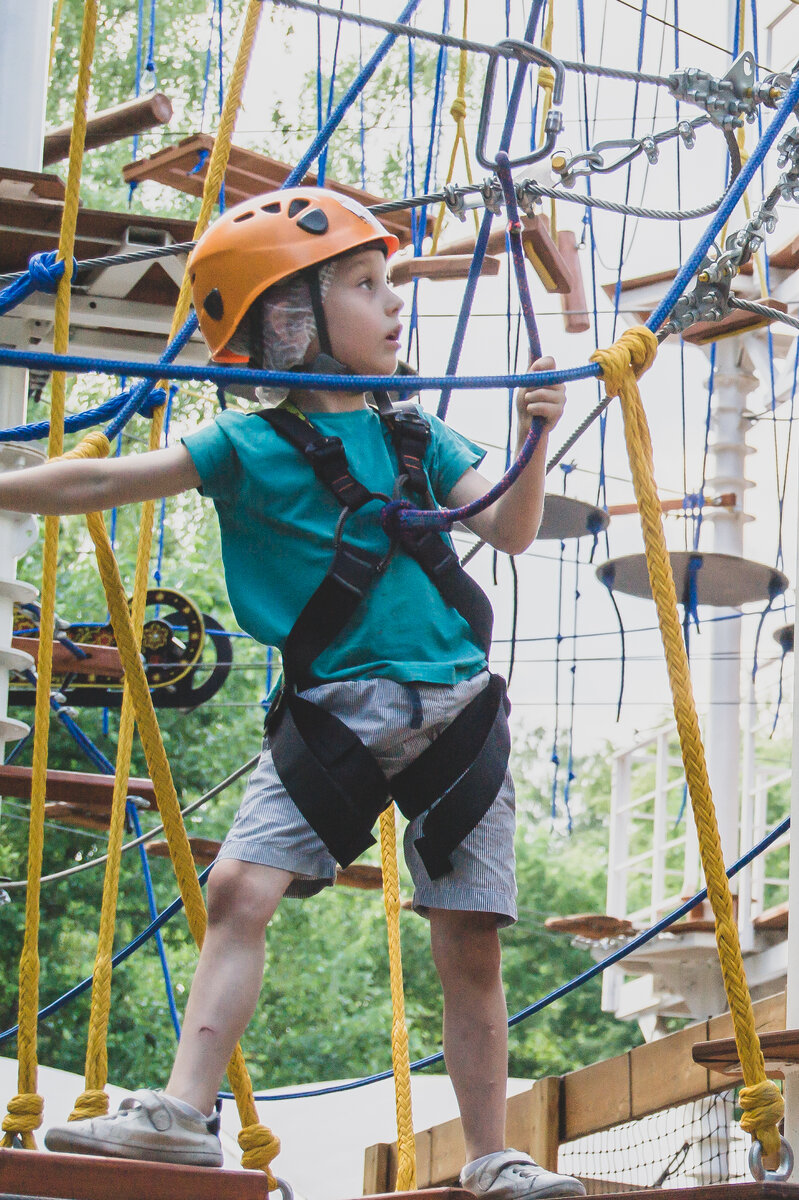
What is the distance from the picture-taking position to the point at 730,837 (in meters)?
6.21

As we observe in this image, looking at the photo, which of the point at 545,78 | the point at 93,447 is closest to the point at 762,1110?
the point at 93,447

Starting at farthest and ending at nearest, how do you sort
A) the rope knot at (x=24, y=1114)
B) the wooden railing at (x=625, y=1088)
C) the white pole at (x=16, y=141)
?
1. the wooden railing at (x=625, y=1088)
2. the white pole at (x=16, y=141)
3. the rope knot at (x=24, y=1114)

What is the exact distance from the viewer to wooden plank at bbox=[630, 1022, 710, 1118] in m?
3.81

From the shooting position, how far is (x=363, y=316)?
163 centimetres

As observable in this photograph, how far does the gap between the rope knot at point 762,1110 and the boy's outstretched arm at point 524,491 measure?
57 cm

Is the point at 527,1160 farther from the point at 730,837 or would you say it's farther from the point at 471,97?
the point at 471,97

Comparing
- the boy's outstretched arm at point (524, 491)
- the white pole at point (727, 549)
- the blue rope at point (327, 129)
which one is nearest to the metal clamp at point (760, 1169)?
the boy's outstretched arm at point (524, 491)

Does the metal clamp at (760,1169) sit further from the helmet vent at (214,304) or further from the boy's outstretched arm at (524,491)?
the helmet vent at (214,304)

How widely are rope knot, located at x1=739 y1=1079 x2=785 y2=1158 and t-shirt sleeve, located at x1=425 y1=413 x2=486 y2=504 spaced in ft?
2.31

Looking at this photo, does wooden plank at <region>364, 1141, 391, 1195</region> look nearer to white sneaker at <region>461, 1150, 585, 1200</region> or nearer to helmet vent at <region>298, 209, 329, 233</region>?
white sneaker at <region>461, 1150, 585, 1200</region>

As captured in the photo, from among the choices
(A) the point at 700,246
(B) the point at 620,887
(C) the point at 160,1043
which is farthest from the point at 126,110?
(C) the point at 160,1043

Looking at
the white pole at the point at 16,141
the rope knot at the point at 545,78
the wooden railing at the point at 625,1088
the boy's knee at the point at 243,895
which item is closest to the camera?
the boy's knee at the point at 243,895

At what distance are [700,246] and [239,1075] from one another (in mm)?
982

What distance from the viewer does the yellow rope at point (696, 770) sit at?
1.37 m
